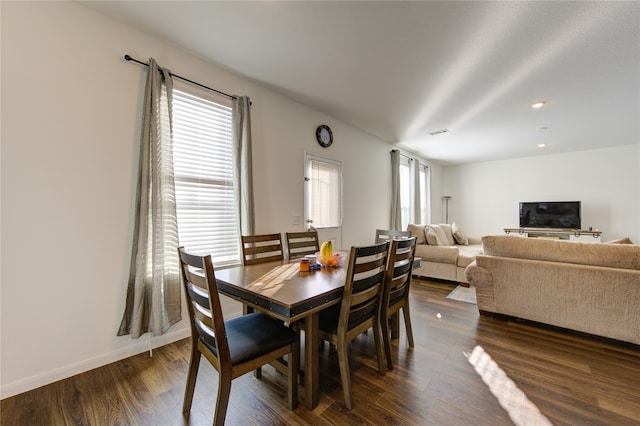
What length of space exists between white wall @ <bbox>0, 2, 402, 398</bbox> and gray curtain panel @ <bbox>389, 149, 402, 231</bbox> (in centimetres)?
410

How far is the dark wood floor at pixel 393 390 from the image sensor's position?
1.47 m

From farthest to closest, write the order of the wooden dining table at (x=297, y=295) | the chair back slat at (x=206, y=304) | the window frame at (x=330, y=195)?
the window frame at (x=330, y=195) < the wooden dining table at (x=297, y=295) < the chair back slat at (x=206, y=304)

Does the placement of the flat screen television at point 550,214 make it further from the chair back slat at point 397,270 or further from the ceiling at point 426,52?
the chair back slat at point 397,270

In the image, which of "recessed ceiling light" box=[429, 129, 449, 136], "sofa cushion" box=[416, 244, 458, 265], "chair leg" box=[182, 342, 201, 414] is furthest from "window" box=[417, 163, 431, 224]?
"chair leg" box=[182, 342, 201, 414]

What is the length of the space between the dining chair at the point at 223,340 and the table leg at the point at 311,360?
0.07 meters

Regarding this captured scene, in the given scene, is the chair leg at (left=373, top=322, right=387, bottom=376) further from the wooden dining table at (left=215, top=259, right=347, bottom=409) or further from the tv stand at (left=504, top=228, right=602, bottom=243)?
the tv stand at (left=504, top=228, right=602, bottom=243)

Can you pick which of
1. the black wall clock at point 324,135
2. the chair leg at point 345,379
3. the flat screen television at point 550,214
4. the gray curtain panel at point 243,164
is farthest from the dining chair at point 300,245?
the flat screen television at point 550,214

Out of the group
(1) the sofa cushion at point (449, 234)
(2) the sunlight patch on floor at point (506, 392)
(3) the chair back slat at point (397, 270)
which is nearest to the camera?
(2) the sunlight patch on floor at point (506, 392)

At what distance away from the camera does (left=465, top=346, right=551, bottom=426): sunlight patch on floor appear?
146cm

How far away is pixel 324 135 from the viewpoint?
12.7 ft

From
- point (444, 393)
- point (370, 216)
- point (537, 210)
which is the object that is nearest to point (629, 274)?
point (444, 393)

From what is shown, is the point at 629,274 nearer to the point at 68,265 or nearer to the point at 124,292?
the point at 124,292

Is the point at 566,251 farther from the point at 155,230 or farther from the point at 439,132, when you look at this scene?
the point at 155,230

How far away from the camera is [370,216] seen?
4859 millimetres
